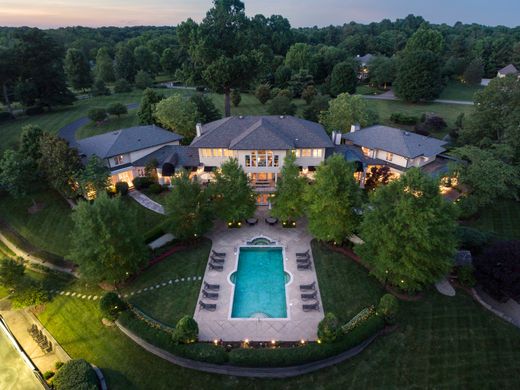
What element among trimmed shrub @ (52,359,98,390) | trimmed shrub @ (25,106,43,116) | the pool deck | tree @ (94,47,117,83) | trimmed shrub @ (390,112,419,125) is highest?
tree @ (94,47,117,83)

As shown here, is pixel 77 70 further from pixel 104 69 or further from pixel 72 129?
pixel 72 129

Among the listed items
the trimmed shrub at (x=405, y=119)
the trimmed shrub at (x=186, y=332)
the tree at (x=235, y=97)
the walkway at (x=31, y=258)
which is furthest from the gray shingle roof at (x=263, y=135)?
the tree at (x=235, y=97)

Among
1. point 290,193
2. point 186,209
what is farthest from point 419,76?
point 186,209

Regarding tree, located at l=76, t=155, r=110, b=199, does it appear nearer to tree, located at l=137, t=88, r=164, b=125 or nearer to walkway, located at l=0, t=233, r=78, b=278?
walkway, located at l=0, t=233, r=78, b=278

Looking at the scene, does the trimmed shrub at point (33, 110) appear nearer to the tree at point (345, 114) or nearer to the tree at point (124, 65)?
the tree at point (124, 65)

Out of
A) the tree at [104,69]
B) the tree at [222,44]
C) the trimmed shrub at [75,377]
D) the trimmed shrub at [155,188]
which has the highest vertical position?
the tree at [222,44]

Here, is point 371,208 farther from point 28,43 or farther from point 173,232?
point 28,43

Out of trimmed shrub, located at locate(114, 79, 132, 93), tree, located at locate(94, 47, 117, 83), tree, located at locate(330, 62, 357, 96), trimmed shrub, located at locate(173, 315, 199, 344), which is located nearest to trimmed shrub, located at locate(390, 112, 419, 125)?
tree, located at locate(330, 62, 357, 96)
